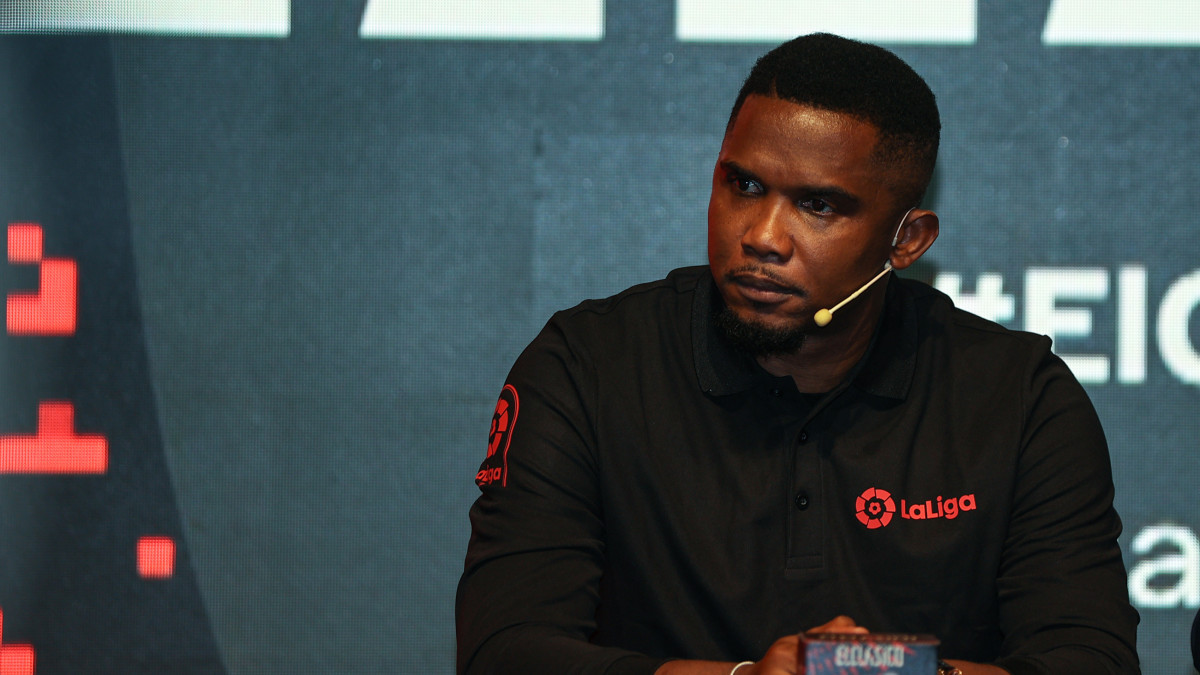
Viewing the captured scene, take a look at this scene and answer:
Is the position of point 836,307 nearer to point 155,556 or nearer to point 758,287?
point 758,287

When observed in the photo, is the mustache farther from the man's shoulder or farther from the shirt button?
the shirt button

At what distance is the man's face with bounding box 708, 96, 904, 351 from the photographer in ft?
4.86

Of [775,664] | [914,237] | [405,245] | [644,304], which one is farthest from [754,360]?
[405,245]

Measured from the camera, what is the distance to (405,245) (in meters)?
2.48

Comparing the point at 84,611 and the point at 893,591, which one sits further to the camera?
the point at 84,611

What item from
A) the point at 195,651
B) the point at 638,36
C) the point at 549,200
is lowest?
the point at 195,651

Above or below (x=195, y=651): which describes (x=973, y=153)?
above

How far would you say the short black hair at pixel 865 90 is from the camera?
150cm

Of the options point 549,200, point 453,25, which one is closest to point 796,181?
point 549,200

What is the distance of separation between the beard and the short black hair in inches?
9.9

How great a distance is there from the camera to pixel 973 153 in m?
2.48

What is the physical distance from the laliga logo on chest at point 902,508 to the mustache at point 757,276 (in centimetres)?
29

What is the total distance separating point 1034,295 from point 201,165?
1.79m

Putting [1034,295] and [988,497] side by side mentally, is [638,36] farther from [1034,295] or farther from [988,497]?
[988,497]
